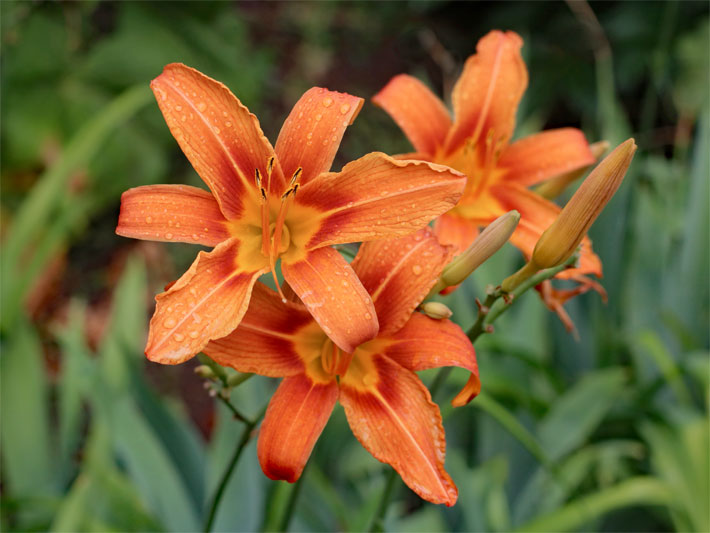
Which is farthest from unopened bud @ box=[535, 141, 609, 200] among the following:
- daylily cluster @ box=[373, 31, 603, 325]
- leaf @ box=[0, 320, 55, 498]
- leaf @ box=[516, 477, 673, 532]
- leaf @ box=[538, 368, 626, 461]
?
leaf @ box=[0, 320, 55, 498]

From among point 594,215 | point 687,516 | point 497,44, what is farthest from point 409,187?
point 687,516

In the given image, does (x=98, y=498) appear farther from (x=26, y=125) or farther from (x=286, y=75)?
(x=286, y=75)

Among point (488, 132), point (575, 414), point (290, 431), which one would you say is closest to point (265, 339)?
point (290, 431)

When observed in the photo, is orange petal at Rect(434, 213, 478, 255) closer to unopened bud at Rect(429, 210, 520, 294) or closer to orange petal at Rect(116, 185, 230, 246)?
unopened bud at Rect(429, 210, 520, 294)

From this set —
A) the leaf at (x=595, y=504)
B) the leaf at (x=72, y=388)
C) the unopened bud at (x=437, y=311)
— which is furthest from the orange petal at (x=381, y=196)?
the leaf at (x=72, y=388)

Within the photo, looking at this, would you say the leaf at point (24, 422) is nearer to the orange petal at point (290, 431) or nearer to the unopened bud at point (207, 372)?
the unopened bud at point (207, 372)

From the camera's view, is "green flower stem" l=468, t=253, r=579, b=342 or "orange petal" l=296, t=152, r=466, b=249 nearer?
"orange petal" l=296, t=152, r=466, b=249
